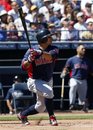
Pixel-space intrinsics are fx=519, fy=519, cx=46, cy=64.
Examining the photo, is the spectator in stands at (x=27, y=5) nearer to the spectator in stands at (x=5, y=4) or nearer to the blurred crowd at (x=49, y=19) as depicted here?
the blurred crowd at (x=49, y=19)

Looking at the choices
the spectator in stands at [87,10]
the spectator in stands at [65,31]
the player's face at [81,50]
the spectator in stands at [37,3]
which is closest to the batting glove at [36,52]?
the player's face at [81,50]

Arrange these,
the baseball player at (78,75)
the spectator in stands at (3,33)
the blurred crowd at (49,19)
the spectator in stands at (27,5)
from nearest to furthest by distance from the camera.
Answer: the baseball player at (78,75) < the spectator in stands at (3,33) < the blurred crowd at (49,19) < the spectator in stands at (27,5)

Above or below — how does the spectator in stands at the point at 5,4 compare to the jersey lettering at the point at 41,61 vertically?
above

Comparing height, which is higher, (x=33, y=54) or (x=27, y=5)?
(x=27, y=5)

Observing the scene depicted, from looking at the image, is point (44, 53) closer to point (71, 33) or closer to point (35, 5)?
point (71, 33)

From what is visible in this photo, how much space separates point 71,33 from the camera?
15336mm

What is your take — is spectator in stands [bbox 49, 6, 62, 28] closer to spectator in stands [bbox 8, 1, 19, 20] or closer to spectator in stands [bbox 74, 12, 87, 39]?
spectator in stands [bbox 74, 12, 87, 39]

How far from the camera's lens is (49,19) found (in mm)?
15836

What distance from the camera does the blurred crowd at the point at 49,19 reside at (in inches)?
599

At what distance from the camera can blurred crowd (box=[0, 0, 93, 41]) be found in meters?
15.2

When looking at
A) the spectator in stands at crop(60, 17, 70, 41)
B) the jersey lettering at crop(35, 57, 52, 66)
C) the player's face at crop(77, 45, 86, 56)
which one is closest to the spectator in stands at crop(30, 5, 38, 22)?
the spectator in stands at crop(60, 17, 70, 41)

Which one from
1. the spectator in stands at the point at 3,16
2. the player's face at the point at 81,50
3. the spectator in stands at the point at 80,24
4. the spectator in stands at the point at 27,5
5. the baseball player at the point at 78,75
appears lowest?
the baseball player at the point at 78,75

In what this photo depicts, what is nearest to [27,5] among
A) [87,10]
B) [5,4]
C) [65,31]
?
[5,4]

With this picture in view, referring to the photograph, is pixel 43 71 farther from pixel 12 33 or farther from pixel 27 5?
pixel 27 5
